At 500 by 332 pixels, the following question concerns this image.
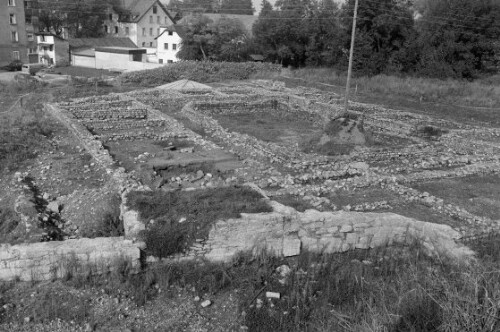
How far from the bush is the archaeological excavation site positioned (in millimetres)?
9370

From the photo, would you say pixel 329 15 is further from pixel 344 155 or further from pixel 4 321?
pixel 4 321

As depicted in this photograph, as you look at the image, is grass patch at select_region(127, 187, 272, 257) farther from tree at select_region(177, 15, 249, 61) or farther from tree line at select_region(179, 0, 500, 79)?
tree at select_region(177, 15, 249, 61)

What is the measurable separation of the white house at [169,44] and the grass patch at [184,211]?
37189 mm

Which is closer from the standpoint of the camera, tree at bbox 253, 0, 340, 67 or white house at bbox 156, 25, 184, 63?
tree at bbox 253, 0, 340, 67

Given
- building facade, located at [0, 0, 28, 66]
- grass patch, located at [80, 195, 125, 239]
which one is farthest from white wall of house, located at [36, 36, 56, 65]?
grass patch, located at [80, 195, 125, 239]

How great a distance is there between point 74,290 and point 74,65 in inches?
1601

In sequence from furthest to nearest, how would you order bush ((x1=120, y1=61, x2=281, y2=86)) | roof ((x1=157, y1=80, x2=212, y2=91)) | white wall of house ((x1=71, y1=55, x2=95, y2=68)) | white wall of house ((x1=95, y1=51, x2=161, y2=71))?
white wall of house ((x1=71, y1=55, x2=95, y2=68)) → white wall of house ((x1=95, y1=51, x2=161, y2=71)) → bush ((x1=120, y1=61, x2=281, y2=86)) → roof ((x1=157, y1=80, x2=212, y2=91))

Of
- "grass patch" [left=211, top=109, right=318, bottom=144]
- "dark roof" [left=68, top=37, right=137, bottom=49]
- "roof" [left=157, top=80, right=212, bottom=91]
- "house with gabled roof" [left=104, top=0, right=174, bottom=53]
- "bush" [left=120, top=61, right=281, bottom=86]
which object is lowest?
"grass patch" [left=211, top=109, right=318, bottom=144]

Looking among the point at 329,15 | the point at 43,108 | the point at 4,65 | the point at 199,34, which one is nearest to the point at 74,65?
the point at 4,65

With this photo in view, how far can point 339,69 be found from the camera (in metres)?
29.8

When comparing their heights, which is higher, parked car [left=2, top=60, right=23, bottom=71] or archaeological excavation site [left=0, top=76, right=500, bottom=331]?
parked car [left=2, top=60, right=23, bottom=71]

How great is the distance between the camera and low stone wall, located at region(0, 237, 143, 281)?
19.0ft

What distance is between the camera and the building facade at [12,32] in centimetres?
3800

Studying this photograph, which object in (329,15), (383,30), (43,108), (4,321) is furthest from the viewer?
(329,15)
